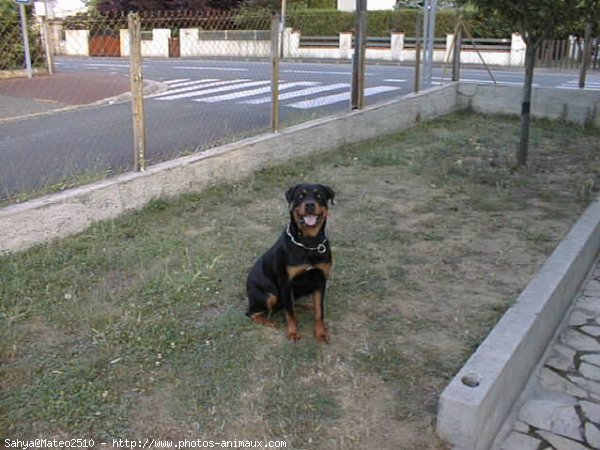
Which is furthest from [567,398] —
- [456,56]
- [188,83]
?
[188,83]

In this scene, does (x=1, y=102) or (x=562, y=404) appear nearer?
(x=562, y=404)

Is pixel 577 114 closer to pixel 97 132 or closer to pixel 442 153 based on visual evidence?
pixel 442 153

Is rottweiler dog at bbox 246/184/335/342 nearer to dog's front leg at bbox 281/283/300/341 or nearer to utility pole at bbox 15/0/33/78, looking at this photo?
dog's front leg at bbox 281/283/300/341

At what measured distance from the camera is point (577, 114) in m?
11.6

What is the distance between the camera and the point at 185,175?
663 cm

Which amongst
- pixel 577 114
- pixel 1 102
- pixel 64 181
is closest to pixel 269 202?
pixel 64 181

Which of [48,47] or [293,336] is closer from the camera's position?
[293,336]

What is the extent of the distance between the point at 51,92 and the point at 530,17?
10740 mm

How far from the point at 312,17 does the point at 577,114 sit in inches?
1047

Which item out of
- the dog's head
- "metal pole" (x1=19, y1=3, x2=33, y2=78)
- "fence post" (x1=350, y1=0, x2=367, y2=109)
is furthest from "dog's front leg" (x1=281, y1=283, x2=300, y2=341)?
"metal pole" (x1=19, y1=3, x2=33, y2=78)

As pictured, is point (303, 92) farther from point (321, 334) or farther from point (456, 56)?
point (321, 334)

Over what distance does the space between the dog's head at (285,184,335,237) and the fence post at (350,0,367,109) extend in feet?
20.2

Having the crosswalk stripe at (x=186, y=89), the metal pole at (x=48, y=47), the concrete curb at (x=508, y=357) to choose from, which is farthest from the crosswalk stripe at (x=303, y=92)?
the concrete curb at (x=508, y=357)

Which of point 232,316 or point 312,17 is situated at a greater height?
point 312,17
